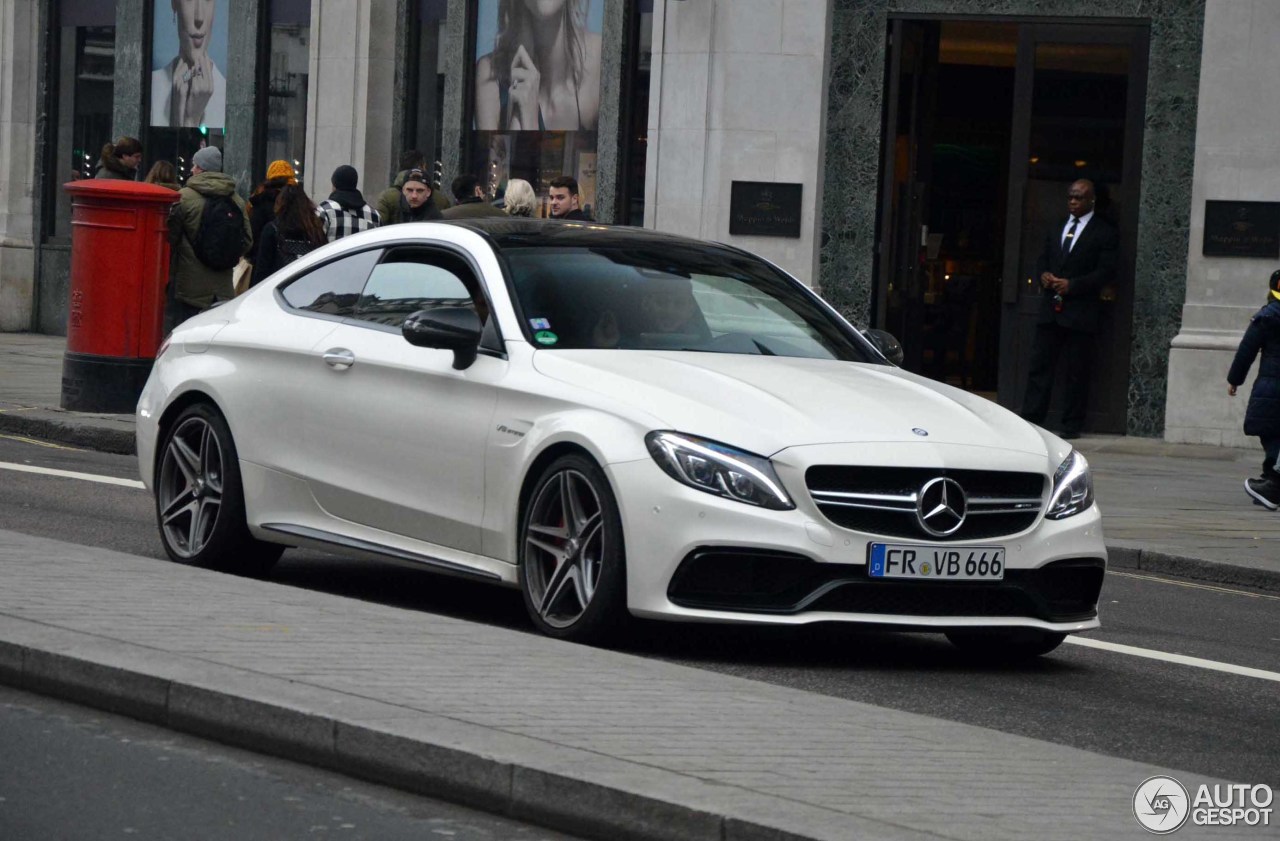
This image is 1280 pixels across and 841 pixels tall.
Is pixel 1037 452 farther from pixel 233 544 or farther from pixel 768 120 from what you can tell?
pixel 768 120

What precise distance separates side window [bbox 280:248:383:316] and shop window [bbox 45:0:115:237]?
19341mm

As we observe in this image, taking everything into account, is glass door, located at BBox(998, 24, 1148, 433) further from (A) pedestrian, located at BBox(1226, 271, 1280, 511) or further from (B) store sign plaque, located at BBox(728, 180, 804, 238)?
(A) pedestrian, located at BBox(1226, 271, 1280, 511)

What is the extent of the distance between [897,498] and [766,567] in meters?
0.47

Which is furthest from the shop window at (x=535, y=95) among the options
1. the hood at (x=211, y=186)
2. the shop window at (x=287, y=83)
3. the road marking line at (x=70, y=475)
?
the road marking line at (x=70, y=475)

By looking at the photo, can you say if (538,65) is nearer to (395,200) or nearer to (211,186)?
(395,200)

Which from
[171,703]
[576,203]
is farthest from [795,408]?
[576,203]

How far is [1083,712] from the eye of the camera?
724cm

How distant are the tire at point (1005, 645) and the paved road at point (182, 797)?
9.85ft

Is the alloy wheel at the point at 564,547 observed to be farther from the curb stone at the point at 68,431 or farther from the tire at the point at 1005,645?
the curb stone at the point at 68,431

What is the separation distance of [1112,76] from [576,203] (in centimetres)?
574

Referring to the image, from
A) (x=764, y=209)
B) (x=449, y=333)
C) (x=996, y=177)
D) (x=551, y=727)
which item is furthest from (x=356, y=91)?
(x=551, y=727)

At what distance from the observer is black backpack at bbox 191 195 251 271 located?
1672cm

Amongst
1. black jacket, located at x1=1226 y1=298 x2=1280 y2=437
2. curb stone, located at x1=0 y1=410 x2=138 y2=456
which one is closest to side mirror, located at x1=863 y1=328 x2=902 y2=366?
black jacket, located at x1=1226 y1=298 x2=1280 y2=437

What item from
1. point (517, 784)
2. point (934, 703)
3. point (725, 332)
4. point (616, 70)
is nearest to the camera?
A: point (517, 784)
